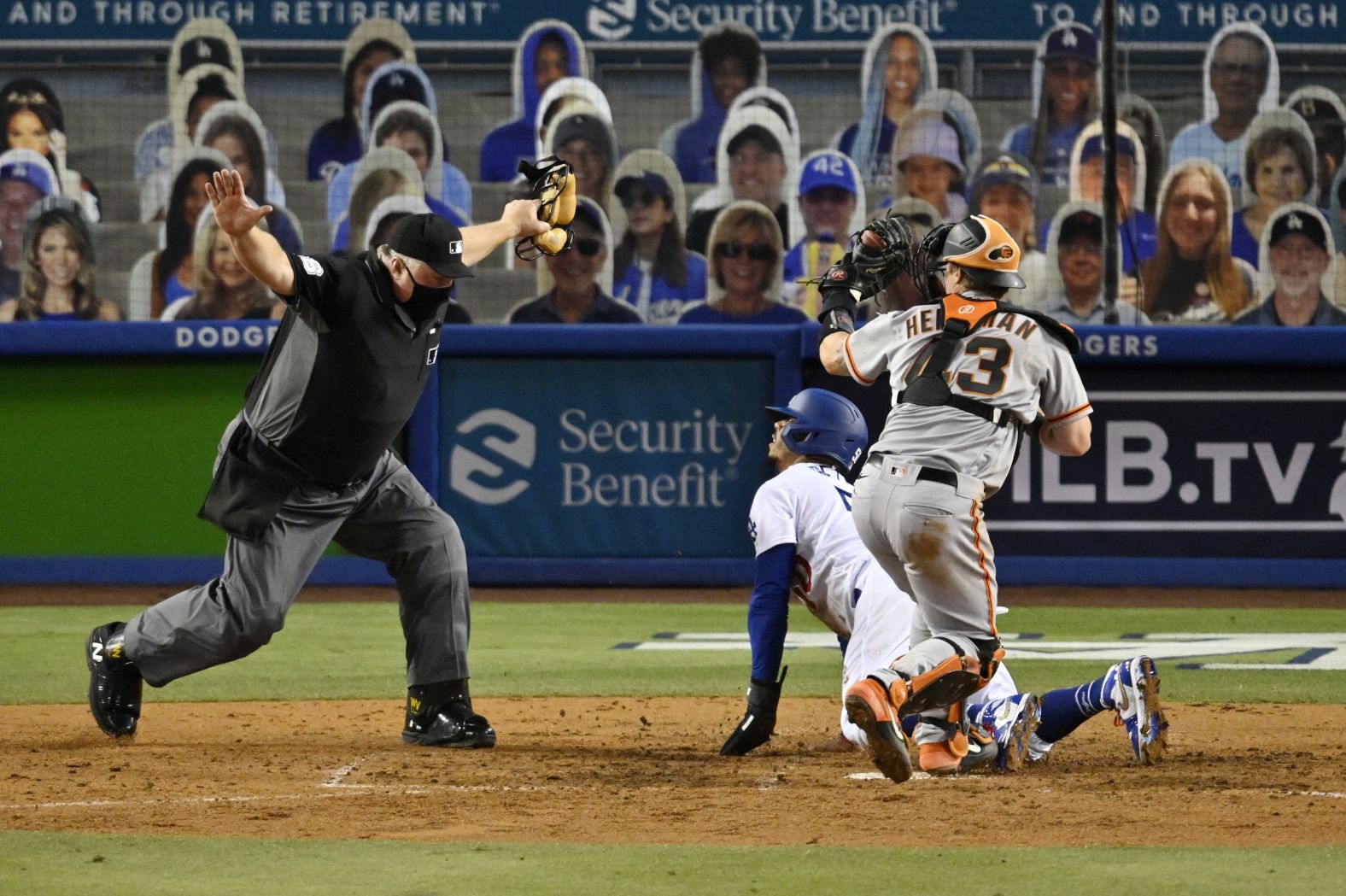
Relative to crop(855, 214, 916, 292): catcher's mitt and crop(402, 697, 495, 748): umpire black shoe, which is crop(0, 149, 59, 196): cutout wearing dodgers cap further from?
crop(855, 214, 916, 292): catcher's mitt

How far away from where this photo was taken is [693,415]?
8875mm

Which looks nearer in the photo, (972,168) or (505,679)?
(505,679)

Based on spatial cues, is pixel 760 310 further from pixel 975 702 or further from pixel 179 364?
pixel 975 702

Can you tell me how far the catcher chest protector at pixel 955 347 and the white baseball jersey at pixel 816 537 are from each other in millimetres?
622

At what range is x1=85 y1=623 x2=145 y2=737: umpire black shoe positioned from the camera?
15.7ft

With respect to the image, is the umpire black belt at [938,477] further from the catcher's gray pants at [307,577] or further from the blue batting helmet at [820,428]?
the catcher's gray pants at [307,577]

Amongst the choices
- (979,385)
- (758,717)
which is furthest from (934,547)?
(758,717)

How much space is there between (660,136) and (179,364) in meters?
3.75

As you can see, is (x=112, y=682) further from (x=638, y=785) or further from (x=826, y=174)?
(x=826, y=174)

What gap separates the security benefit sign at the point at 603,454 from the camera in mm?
8836

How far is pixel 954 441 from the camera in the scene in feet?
13.3

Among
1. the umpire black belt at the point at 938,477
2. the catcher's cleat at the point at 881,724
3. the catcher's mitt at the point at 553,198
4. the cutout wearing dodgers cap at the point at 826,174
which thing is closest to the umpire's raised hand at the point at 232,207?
the catcher's mitt at the point at 553,198

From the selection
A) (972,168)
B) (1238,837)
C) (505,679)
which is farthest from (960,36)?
(1238,837)

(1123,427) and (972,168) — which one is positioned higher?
(972,168)
